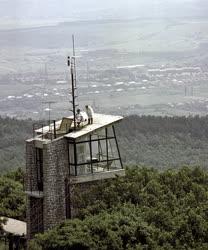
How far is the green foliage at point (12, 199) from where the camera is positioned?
25672 millimetres

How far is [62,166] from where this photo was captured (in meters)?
21.2

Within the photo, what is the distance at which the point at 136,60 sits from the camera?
413 feet

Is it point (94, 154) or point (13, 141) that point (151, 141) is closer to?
point (13, 141)

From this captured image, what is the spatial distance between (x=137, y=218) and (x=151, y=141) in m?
43.6

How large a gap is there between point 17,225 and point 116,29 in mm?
132624

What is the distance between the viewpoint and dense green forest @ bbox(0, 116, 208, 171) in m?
57.7

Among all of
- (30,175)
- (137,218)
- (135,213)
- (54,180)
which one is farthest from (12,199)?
(137,218)

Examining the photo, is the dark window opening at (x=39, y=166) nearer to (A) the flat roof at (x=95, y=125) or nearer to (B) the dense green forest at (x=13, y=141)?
(A) the flat roof at (x=95, y=125)

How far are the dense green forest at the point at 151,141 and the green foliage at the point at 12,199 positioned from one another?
25024 mm

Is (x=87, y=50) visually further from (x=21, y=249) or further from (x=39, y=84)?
(x=21, y=249)

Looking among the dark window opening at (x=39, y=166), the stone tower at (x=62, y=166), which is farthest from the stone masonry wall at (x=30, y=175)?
the dark window opening at (x=39, y=166)

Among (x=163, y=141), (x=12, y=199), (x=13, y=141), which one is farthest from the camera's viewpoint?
(x=13, y=141)

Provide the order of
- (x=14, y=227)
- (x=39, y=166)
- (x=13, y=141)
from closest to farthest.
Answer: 1. (x=39, y=166)
2. (x=14, y=227)
3. (x=13, y=141)

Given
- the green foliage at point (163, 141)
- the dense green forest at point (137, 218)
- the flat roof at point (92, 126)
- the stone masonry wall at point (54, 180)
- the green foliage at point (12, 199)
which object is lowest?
the green foliage at point (163, 141)
